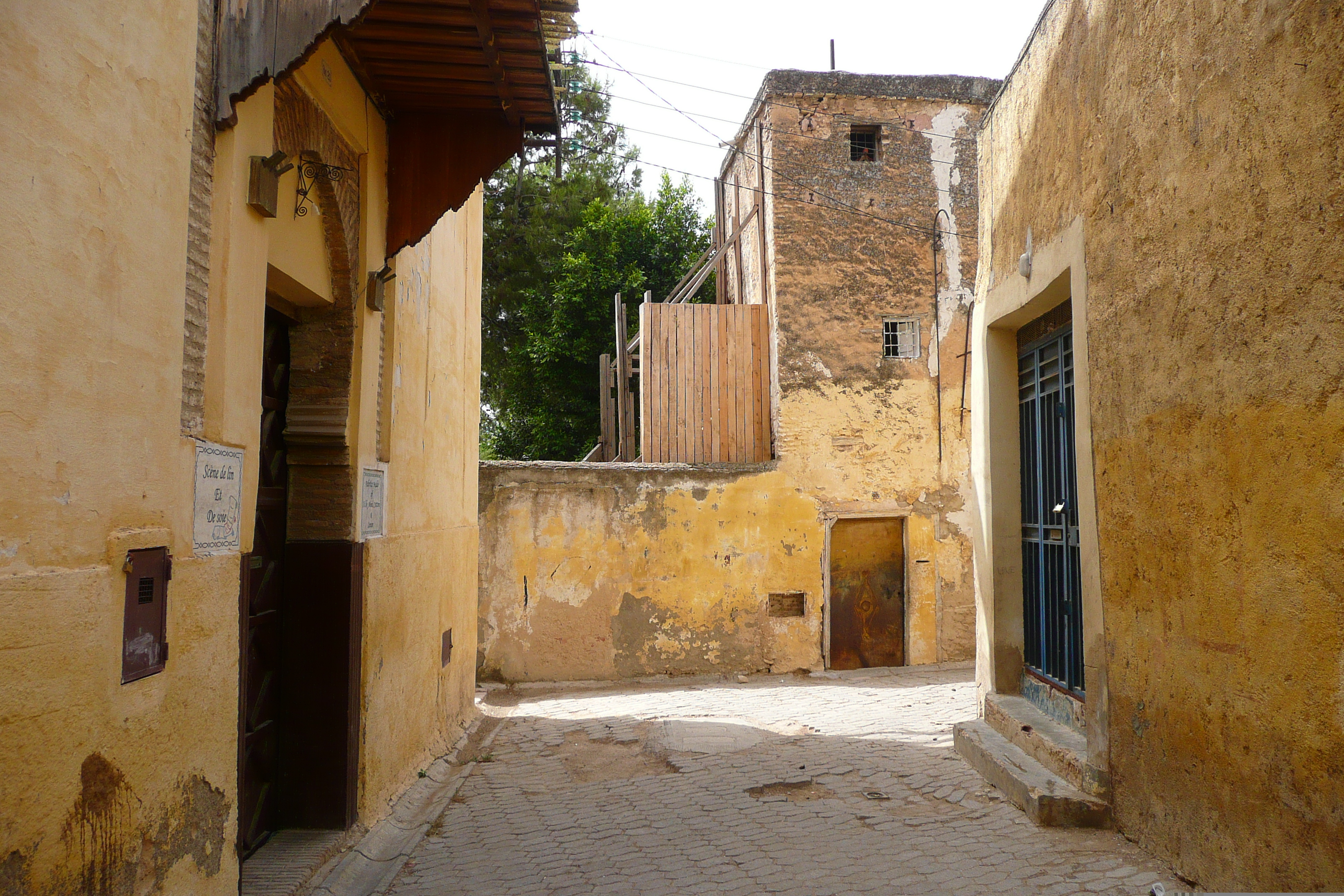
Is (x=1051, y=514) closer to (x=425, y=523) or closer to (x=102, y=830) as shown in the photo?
(x=425, y=523)

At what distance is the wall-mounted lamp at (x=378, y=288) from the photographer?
17.5 feet

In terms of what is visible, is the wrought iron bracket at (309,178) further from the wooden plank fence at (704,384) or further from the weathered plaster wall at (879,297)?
the weathered plaster wall at (879,297)

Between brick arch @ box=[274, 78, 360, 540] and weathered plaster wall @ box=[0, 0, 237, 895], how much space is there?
1819mm

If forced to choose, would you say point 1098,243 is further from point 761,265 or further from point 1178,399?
point 761,265

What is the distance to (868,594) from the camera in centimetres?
1154

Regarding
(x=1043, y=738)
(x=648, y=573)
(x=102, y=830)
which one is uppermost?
(x=648, y=573)

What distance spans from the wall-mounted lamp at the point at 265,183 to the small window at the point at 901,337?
912cm

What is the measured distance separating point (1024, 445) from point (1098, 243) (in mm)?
2093

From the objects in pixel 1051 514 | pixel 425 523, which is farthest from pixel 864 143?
pixel 425 523

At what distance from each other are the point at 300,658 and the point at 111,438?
106 inches

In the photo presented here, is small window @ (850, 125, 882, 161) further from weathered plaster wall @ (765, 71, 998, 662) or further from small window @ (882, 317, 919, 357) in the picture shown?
small window @ (882, 317, 919, 357)

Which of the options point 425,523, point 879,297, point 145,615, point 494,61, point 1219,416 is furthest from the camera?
point 879,297

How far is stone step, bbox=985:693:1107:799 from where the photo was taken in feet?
15.8

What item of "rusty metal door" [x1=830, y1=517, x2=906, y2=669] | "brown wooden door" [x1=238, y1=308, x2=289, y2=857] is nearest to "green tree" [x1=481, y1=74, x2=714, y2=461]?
"rusty metal door" [x1=830, y1=517, x2=906, y2=669]
